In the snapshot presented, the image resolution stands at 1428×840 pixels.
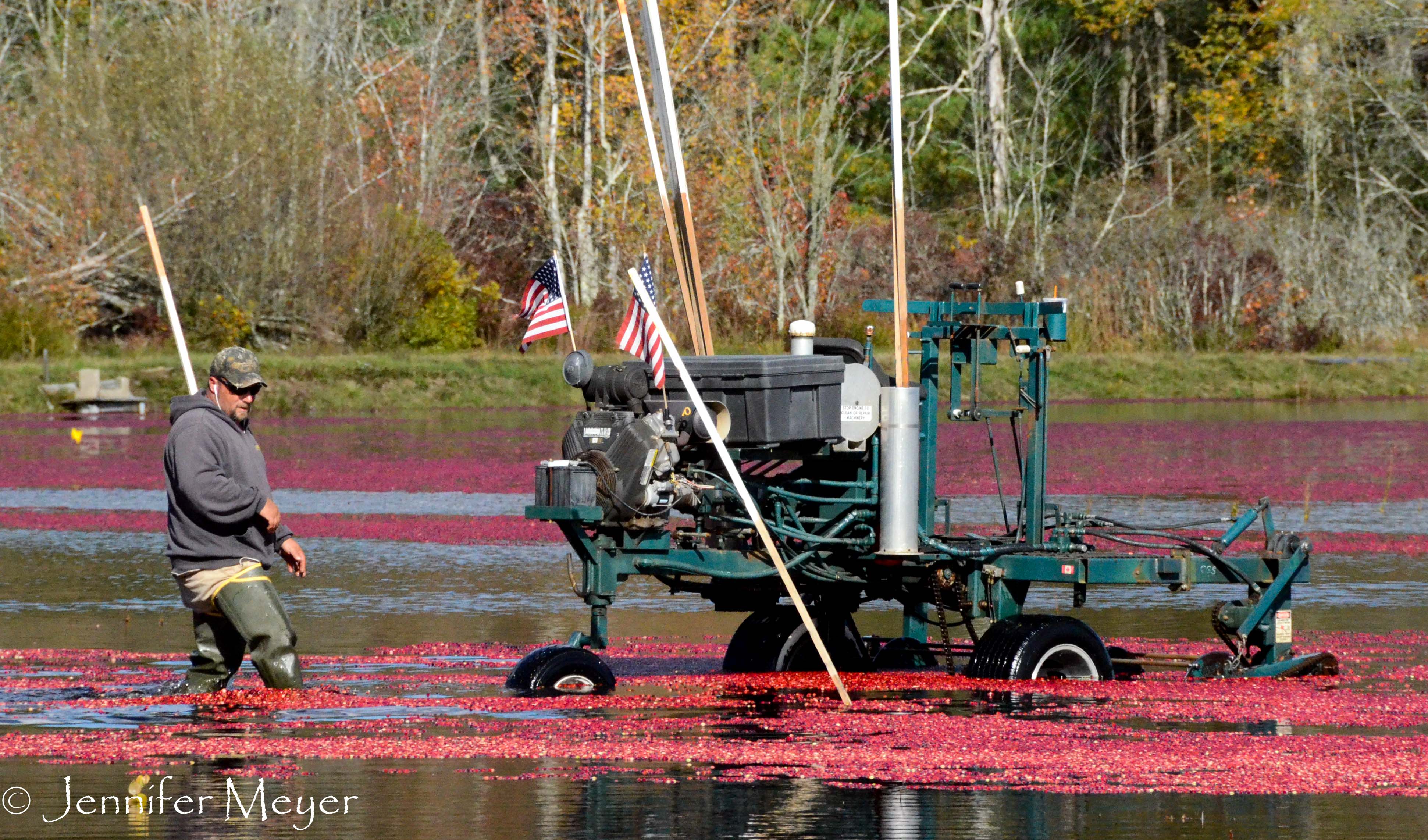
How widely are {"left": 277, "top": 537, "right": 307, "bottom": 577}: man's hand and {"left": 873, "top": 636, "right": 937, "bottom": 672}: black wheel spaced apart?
3.40 metres

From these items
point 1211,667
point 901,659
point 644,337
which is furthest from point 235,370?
point 1211,667

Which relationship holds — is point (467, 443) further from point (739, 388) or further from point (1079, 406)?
point (739, 388)

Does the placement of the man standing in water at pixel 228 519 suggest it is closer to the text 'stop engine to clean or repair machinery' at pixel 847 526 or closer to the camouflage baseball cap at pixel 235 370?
the camouflage baseball cap at pixel 235 370

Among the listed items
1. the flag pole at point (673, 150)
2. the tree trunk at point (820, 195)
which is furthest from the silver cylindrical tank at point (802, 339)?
the tree trunk at point (820, 195)

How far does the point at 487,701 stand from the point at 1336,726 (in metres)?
3.96

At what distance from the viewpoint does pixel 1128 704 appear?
423 inches

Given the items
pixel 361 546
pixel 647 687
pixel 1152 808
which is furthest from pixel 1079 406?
pixel 1152 808

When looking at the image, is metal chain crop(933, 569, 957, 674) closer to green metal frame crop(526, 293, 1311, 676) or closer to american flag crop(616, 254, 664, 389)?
green metal frame crop(526, 293, 1311, 676)

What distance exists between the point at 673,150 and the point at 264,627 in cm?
368

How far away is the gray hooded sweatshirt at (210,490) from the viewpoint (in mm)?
10164

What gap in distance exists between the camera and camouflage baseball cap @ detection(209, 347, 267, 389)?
10.3m

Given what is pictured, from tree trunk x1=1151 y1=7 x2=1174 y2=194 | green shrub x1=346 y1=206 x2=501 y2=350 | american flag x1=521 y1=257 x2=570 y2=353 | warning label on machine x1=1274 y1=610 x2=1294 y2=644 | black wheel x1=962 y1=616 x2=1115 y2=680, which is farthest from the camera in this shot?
tree trunk x1=1151 y1=7 x2=1174 y2=194

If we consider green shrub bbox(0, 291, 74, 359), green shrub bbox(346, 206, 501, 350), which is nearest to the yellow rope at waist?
green shrub bbox(0, 291, 74, 359)

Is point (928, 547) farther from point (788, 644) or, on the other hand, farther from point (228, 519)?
point (228, 519)
